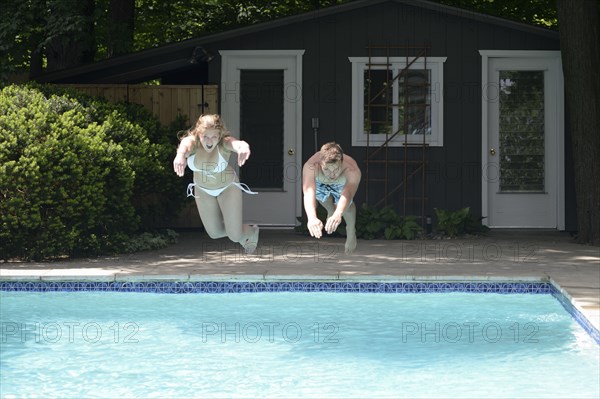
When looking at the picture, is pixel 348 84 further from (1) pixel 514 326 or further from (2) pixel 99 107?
(1) pixel 514 326

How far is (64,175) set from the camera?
12.2 m

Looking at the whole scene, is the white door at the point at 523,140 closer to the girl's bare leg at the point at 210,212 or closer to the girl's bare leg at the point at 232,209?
the girl's bare leg at the point at 210,212

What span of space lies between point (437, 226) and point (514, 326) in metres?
5.47

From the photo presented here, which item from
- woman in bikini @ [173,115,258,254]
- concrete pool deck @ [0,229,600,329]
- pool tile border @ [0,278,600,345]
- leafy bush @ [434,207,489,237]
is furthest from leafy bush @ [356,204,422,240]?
woman in bikini @ [173,115,258,254]

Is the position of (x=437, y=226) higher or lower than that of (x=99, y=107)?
lower

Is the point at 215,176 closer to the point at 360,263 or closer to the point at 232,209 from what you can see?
the point at 232,209

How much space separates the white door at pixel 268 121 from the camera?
53.2 ft

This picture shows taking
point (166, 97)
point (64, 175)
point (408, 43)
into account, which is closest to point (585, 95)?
point (408, 43)

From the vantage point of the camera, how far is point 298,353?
9336mm

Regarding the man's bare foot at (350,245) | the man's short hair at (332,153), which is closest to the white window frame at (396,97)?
the man's bare foot at (350,245)

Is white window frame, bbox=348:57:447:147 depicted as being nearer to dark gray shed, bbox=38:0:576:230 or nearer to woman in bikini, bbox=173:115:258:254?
dark gray shed, bbox=38:0:576:230

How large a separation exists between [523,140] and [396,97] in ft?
6.51

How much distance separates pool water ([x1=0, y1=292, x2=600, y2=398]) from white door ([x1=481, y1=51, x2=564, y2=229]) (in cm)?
558

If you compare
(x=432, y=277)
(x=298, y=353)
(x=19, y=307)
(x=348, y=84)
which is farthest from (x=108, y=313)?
(x=348, y=84)
